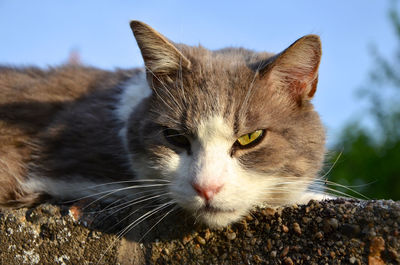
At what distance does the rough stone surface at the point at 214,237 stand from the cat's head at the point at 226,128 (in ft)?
0.39

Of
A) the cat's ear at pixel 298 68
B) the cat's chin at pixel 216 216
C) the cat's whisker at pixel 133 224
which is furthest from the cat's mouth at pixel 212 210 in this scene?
the cat's ear at pixel 298 68

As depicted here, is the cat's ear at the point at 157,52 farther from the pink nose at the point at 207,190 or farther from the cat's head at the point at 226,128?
the pink nose at the point at 207,190

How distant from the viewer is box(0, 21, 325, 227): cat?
77.2 inches

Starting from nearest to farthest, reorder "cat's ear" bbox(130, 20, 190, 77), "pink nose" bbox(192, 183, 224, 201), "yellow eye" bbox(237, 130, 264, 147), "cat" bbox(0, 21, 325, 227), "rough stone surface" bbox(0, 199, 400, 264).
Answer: "rough stone surface" bbox(0, 199, 400, 264) < "pink nose" bbox(192, 183, 224, 201) < "cat" bbox(0, 21, 325, 227) < "yellow eye" bbox(237, 130, 264, 147) < "cat's ear" bbox(130, 20, 190, 77)

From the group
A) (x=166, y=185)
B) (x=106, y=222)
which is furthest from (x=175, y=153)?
(x=106, y=222)

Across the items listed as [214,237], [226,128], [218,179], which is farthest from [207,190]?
[226,128]

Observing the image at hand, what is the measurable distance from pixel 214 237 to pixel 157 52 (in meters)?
1.06

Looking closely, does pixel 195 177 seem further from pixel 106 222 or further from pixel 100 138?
pixel 100 138

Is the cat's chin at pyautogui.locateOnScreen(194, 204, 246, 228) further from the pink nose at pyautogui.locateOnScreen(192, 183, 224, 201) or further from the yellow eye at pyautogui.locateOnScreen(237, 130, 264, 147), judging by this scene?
the yellow eye at pyautogui.locateOnScreen(237, 130, 264, 147)

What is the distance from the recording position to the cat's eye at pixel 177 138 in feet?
6.96

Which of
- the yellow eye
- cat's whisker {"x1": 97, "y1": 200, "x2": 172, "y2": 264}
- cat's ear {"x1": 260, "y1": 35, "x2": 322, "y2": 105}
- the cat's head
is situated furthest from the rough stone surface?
cat's ear {"x1": 260, "y1": 35, "x2": 322, "y2": 105}

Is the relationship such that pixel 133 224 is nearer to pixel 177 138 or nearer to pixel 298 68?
pixel 177 138

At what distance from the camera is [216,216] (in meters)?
1.90

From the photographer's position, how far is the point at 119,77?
311 centimetres
